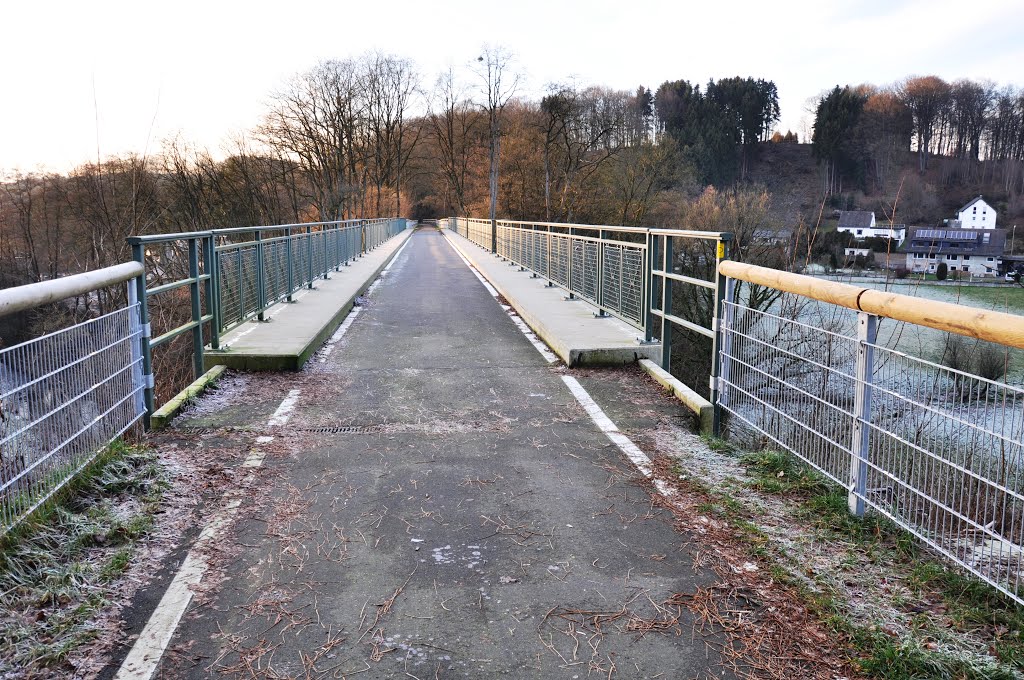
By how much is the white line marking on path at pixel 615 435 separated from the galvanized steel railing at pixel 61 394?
334cm

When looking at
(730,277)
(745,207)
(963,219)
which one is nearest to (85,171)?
(730,277)

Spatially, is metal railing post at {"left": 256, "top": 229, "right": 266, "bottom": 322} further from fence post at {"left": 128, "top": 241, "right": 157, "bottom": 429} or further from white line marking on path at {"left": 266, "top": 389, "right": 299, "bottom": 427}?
fence post at {"left": 128, "top": 241, "right": 157, "bottom": 429}

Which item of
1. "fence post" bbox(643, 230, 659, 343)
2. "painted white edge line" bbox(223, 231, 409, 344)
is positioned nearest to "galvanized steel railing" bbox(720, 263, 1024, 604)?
"fence post" bbox(643, 230, 659, 343)

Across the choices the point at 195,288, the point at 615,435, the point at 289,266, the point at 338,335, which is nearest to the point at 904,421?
the point at 615,435

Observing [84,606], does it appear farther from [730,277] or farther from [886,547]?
[730,277]

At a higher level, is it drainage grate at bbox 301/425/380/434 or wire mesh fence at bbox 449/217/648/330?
wire mesh fence at bbox 449/217/648/330

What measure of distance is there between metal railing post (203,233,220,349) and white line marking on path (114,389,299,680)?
378 centimetres

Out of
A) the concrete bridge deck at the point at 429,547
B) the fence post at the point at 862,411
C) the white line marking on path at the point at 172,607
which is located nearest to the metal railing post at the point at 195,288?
the concrete bridge deck at the point at 429,547

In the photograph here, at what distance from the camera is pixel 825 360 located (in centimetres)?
491

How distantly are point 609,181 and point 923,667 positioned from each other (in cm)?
5323

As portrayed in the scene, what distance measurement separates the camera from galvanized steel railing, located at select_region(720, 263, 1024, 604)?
305 centimetres

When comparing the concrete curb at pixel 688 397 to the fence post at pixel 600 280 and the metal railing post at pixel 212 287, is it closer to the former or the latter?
the fence post at pixel 600 280

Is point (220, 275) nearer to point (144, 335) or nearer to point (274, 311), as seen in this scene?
point (144, 335)

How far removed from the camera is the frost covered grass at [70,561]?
2.88 m
